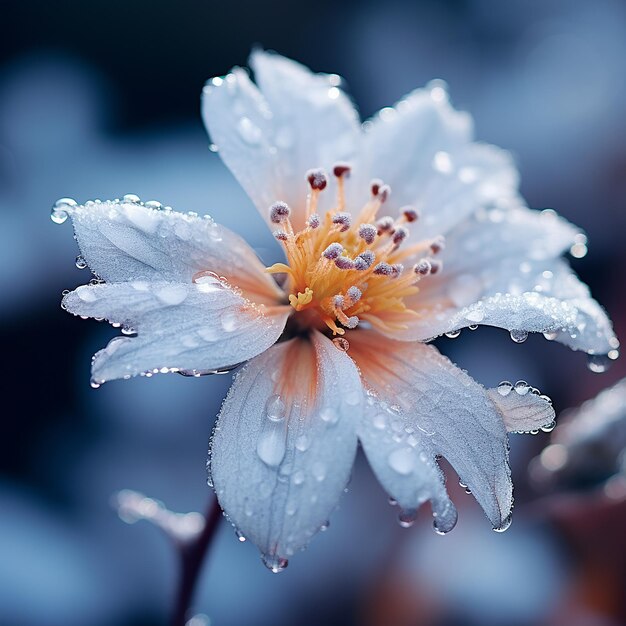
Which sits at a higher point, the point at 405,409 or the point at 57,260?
the point at 405,409

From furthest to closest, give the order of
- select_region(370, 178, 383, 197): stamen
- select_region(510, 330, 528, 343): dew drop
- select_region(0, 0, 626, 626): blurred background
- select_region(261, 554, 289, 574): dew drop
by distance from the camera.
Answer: select_region(0, 0, 626, 626): blurred background, select_region(370, 178, 383, 197): stamen, select_region(510, 330, 528, 343): dew drop, select_region(261, 554, 289, 574): dew drop

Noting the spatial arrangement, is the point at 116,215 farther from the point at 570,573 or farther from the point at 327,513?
the point at 570,573

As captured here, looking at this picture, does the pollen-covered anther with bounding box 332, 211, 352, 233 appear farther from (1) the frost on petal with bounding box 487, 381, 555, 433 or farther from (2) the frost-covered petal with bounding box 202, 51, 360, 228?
(1) the frost on petal with bounding box 487, 381, 555, 433

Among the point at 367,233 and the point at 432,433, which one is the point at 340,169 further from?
the point at 432,433

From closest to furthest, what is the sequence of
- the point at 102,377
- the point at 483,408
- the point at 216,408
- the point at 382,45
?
the point at 102,377, the point at 483,408, the point at 216,408, the point at 382,45

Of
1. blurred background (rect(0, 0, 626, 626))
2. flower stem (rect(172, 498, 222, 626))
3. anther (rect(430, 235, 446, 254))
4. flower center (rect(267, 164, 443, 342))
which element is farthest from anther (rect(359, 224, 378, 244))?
blurred background (rect(0, 0, 626, 626))

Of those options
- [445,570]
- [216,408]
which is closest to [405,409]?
[445,570]

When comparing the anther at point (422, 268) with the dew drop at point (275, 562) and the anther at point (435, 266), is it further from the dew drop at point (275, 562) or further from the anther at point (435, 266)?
the dew drop at point (275, 562)
